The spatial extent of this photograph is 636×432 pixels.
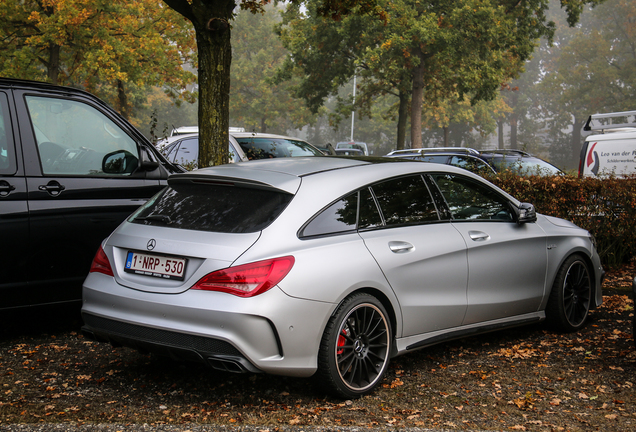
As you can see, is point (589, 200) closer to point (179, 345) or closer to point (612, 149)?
point (612, 149)

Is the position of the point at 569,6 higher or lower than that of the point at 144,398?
higher

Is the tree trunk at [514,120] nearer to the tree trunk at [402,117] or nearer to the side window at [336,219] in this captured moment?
the tree trunk at [402,117]

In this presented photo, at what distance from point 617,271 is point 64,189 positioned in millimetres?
7796

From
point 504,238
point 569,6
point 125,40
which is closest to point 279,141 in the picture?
point 504,238

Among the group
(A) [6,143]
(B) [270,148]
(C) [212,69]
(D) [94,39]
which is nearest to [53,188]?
(A) [6,143]

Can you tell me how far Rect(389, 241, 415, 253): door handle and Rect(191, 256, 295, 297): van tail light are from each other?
3.27ft

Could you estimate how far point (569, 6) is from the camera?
25688 mm

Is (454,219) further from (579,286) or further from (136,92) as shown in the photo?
(136,92)

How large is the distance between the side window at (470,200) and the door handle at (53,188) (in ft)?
10.2

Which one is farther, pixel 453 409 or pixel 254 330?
pixel 453 409

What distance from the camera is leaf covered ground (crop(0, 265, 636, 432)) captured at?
4.00m

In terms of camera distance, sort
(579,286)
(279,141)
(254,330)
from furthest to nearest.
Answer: (279,141)
(579,286)
(254,330)

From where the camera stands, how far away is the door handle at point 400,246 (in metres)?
4.60

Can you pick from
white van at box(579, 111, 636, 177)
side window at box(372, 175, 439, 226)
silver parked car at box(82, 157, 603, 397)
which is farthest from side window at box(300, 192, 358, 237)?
white van at box(579, 111, 636, 177)
